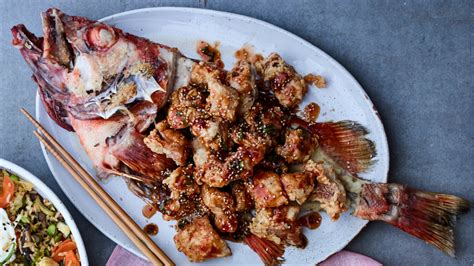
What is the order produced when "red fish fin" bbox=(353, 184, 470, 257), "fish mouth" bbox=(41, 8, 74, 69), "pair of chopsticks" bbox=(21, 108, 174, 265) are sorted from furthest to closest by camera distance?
"pair of chopsticks" bbox=(21, 108, 174, 265) → "red fish fin" bbox=(353, 184, 470, 257) → "fish mouth" bbox=(41, 8, 74, 69)

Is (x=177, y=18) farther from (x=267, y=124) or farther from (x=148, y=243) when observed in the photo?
(x=148, y=243)

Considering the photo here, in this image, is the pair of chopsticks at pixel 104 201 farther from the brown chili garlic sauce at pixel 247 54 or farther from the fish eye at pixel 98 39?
the brown chili garlic sauce at pixel 247 54

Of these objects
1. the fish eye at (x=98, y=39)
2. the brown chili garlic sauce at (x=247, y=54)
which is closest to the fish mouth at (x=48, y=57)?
the fish eye at (x=98, y=39)

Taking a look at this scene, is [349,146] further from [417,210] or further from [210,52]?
[210,52]

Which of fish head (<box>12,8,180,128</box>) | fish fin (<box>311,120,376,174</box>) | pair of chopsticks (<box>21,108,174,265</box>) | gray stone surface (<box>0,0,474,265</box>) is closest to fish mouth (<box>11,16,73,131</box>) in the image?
fish head (<box>12,8,180,128</box>)

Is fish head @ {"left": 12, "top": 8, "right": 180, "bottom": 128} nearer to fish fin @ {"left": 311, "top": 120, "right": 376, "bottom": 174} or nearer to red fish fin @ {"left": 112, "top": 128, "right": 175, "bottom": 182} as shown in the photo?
red fish fin @ {"left": 112, "top": 128, "right": 175, "bottom": 182}

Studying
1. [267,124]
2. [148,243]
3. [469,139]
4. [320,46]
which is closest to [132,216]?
[148,243]
